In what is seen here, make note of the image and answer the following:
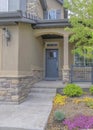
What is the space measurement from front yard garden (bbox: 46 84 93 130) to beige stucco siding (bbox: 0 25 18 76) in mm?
2694

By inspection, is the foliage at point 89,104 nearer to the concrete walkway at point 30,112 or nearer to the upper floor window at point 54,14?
the concrete walkway at point 30,112

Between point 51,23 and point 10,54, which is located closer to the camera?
point 10,54

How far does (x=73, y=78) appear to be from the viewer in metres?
13.2

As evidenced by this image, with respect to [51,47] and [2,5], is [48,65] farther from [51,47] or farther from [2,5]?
[2,5]

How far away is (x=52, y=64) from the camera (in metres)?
16.6

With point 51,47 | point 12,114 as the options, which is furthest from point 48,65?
point 12,114

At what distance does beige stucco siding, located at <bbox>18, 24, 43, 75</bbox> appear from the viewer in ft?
36.5

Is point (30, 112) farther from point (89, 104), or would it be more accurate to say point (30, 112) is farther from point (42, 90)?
point (42, 90)

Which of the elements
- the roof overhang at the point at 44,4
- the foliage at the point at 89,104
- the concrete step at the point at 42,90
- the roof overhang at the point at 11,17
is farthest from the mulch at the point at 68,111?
the roof overhang at the point at 44,4

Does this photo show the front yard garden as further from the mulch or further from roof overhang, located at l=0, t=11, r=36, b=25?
roof overhang, located at l=0, t=11, r=36, b=25

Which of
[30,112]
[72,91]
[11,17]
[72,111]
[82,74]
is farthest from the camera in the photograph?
[82,74]

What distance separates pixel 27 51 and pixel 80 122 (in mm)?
6079

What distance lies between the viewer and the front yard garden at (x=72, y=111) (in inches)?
273

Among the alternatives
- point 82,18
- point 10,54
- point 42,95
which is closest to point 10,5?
point 10,54
